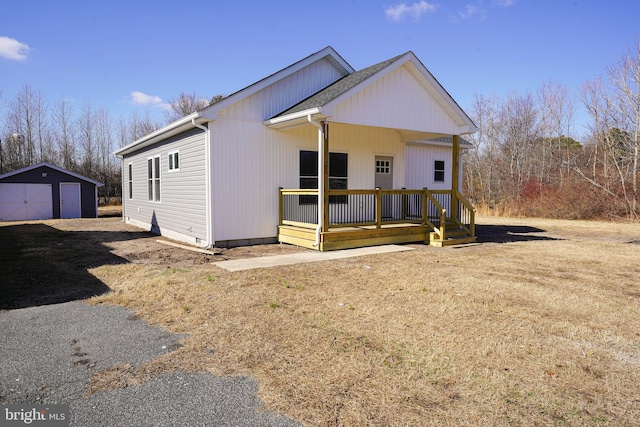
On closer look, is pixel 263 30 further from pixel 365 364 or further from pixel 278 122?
pixel 365 364

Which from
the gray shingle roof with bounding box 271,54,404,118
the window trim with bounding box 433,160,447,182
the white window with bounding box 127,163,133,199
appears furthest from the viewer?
the white window with bounding box 127,163,133,199

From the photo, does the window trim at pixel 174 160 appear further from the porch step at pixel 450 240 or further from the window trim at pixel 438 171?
the window trim at pixel 438 171

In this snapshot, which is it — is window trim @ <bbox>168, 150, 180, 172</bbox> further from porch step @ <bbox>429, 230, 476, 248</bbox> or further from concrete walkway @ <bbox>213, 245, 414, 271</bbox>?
porch step @ <bbox>429, 230, 476, 248</bbox>

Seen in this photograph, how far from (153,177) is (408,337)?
12.5 meters

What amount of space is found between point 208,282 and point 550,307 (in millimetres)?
4755

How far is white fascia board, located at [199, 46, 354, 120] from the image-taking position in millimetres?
9203

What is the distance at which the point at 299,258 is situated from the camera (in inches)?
326

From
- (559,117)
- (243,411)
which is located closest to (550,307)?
(243,411)

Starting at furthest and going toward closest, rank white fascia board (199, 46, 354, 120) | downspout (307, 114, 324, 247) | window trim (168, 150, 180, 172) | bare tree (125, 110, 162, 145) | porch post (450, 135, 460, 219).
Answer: bare tree (125, 110, 162, 145) → window trim (168, 150, 180, 172) → porch post (450, 135, 460, 219) → white fascia board (199, 46, 354, 120) → downspout (307, 114, 324, 247)

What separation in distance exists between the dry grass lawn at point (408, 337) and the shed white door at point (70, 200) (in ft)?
56.9

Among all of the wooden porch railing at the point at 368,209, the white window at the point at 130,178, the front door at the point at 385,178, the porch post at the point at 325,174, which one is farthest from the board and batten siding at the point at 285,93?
the white window at the point at 130,178

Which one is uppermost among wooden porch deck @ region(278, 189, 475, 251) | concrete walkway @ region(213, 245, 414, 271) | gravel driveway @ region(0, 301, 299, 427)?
wooden porch deck @ region(278, 189, 475, 251)

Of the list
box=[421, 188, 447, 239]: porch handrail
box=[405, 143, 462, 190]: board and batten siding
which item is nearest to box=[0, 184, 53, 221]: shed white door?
box=[405, 143, 462, 190]: board and batten siding

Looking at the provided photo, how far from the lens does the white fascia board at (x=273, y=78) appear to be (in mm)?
9203
